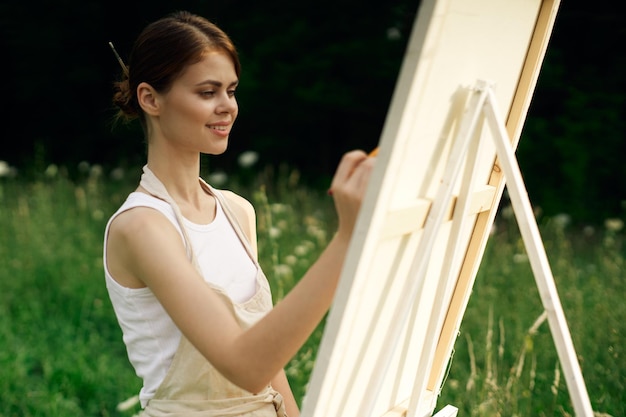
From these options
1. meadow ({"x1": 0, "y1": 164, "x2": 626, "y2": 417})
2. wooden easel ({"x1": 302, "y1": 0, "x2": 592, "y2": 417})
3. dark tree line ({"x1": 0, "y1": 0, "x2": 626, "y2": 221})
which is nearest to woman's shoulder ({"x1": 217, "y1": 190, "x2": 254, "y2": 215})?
wooden easel ({"x1": 302, "y1": 0, "x2": 592, "y2": 417})

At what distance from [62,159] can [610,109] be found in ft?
22.0

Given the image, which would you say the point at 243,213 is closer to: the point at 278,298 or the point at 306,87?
the point at 278,298

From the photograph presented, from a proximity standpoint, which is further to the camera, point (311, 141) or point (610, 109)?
point (311, 141)

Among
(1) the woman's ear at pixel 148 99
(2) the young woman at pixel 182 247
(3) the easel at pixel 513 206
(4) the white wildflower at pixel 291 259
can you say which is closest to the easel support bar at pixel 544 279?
(3) the easel at pixel 513 206

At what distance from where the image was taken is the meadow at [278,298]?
2945 mm

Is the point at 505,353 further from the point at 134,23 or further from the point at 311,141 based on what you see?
the point at 134,23

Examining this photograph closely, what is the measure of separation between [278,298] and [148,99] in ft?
6.03

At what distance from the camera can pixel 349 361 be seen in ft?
4.07

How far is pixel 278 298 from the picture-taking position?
11.2 ft

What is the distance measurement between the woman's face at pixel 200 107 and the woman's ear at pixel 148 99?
0.02 m

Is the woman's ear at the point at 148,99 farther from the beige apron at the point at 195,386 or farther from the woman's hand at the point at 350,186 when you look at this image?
the woman's hand at the point at 350,186

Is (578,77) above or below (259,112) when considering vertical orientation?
above

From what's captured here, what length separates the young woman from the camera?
4.65 ft

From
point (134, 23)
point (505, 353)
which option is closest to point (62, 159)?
point (134, 23)
